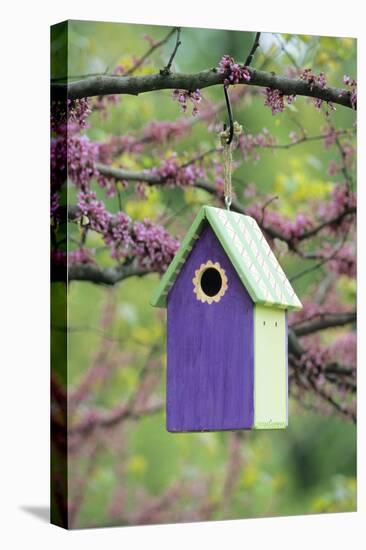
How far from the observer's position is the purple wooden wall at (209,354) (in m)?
6.77

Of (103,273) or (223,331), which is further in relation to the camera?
(103,273)

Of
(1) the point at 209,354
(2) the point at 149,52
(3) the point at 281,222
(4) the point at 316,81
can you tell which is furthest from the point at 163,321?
(1) the point at 209,354

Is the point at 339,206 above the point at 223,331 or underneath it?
above

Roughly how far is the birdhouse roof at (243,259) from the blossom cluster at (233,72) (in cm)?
107

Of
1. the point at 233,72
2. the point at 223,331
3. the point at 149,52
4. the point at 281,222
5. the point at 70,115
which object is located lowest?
the point at 223,331

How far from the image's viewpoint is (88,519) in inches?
366

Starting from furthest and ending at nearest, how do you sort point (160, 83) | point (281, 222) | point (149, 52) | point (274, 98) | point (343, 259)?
point (343, 259) < point (281, 222) < point (149, 52) < point (274, 98) < point (160, 83)

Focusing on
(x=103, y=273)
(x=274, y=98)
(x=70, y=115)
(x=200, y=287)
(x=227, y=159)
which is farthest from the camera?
(x=103, y=273)

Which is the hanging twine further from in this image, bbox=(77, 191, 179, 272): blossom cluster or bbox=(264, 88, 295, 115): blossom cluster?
bbox=(77, 191, 179, 272): blossom cluster

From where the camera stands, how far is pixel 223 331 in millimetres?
6840

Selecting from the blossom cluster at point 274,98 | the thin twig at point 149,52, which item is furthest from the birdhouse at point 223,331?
the thin twig at point 149,52

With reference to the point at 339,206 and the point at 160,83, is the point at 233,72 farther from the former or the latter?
the point at 339,206

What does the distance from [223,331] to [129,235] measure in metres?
1.67

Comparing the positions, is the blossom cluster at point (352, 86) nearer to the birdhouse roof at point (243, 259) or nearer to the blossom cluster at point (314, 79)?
the blossom cluster at point (314, 79)
